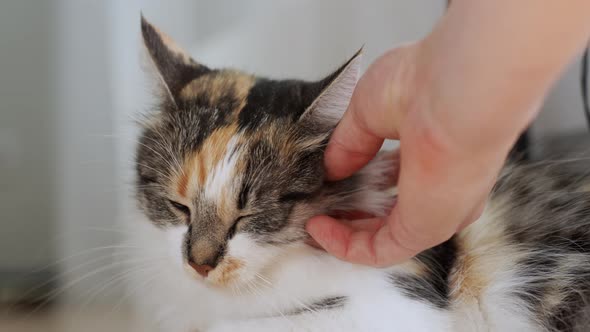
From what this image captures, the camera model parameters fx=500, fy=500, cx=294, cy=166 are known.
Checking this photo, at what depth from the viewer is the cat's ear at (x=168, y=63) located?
96 cm

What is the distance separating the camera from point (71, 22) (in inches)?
54.0

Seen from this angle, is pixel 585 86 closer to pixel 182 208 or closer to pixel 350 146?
pixel 350 146

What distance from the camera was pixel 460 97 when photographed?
523mm

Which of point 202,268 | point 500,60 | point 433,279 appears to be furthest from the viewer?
point 433,279

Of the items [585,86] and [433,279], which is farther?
[585,86]

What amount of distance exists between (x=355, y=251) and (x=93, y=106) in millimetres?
922

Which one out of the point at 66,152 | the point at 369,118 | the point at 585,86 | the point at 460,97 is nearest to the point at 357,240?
the point at 369,118

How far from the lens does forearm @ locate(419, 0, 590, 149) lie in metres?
0.48

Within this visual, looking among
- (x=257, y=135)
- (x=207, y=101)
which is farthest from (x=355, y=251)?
(x=207, y=101)

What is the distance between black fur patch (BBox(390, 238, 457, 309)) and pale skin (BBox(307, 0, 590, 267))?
180mm

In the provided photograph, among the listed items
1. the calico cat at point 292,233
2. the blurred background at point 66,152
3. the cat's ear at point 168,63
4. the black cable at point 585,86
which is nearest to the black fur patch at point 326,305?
the calico cat at point 292,233

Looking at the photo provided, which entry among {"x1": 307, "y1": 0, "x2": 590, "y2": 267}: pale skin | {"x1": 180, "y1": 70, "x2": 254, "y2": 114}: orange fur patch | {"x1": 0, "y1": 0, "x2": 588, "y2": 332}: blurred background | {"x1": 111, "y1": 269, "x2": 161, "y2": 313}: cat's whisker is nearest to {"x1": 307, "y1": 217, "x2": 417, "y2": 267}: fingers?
{"x1": 307, "y1": 0, "x2": 590, "y2": 267}: pale skin

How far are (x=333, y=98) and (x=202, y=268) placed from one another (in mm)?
365

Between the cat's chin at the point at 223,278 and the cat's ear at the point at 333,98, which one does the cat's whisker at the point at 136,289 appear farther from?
the cat's ear at the point at 333,98
